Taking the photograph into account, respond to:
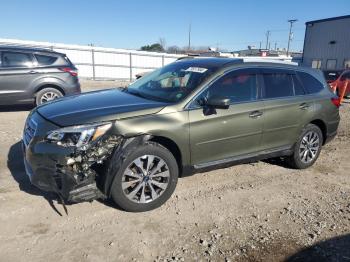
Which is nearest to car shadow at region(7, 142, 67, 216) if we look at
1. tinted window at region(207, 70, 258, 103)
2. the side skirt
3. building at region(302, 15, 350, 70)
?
the side skirt

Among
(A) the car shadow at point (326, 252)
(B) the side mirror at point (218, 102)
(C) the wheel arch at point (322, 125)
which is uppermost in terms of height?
(B) the side mirror at point (218, 102)

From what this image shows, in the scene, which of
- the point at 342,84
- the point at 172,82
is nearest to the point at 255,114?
the point at 172,82

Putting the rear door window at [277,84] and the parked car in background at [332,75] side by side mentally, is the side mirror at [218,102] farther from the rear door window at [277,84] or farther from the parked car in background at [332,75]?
the parked car in background at [332,75]

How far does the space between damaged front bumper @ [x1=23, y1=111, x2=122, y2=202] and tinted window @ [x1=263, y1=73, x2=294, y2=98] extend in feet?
7.94

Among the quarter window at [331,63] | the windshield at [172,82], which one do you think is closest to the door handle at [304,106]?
the windshield at [172,82]

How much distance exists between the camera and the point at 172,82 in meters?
4.70

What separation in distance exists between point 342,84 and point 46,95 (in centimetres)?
1195

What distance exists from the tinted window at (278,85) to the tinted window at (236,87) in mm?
256

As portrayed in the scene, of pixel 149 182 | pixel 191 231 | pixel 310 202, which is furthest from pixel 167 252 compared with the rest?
pixel 310 202

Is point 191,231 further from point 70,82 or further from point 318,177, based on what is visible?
point 70,82

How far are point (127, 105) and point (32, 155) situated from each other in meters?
1.17

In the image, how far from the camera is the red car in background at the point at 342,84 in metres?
14.6

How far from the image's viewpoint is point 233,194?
461cm

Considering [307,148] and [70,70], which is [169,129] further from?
[70,70]
